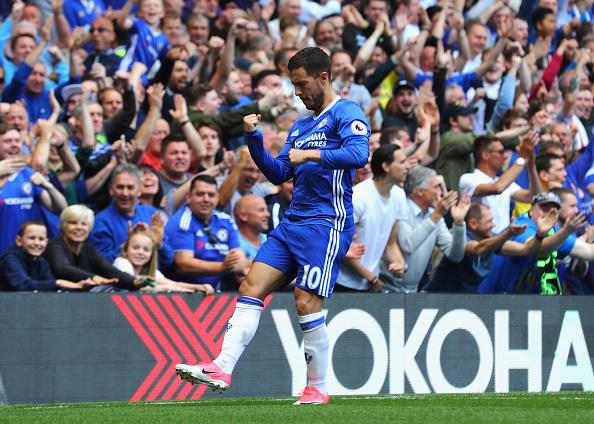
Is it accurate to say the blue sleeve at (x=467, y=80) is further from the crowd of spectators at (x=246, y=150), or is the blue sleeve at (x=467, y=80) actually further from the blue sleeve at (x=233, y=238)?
the blue sleeve at (x=233, y=238)

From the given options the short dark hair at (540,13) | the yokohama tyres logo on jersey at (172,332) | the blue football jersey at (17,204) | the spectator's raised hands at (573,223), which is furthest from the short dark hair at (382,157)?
the short dark hair at (540,13)

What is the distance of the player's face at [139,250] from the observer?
1126 cm

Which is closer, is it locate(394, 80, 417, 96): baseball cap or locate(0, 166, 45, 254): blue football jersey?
locate(0, 166, 45, 254): blue football jersey

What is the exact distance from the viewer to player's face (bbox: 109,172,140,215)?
11.9 m

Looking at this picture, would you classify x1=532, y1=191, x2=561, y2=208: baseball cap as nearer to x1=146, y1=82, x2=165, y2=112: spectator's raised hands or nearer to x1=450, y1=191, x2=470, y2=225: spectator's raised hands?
x1=450, y1=191, x2=470, y2=225: spectator's raised hands

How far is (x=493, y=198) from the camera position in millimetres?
13930

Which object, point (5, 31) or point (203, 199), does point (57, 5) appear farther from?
point (203, 199)

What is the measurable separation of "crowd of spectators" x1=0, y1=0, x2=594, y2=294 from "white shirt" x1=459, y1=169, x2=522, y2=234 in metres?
0.03

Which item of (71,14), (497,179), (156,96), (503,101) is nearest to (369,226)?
(497,179)

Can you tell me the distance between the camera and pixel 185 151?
42.2ft

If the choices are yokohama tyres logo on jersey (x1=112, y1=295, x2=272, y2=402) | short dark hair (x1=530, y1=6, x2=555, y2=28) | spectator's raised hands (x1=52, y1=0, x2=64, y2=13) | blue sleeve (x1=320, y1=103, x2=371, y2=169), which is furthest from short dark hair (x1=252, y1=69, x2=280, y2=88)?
blue sleeve (x1=320, y1=103, x2=371, y2=169)

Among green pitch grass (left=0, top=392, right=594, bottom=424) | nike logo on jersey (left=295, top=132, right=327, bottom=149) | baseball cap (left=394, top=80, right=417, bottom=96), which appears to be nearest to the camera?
green pitch grass (left=0, top=392, right=594, bottom=424)

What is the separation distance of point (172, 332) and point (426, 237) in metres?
2.83

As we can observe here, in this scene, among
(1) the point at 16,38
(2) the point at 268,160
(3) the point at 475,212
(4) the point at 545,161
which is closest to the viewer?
(2) the point at 268,160
